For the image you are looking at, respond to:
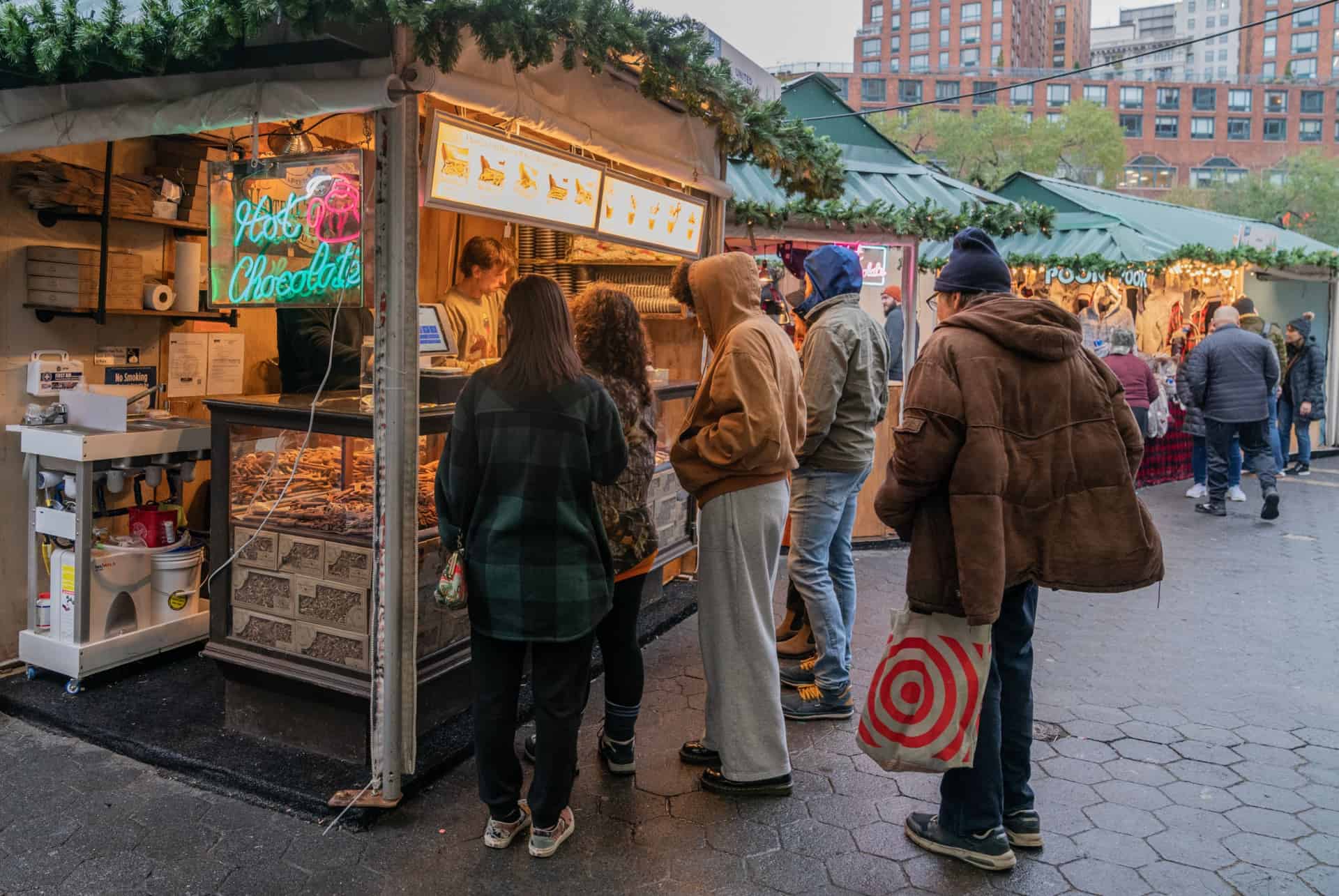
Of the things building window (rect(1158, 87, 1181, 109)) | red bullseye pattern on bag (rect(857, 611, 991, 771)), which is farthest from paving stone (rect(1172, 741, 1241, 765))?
building window (rect(1158, 87, 1181, 109))

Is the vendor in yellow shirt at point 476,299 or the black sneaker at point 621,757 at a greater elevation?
the vendor in yellow shirt at point 476,299

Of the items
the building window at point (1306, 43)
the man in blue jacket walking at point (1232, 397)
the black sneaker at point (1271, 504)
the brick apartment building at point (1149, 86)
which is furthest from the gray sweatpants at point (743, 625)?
the building window at point (1306, 43)

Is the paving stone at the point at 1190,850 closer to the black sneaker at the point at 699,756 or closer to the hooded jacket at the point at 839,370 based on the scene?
the black sneaker at the point at 699,756

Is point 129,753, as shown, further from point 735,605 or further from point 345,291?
point 735,605

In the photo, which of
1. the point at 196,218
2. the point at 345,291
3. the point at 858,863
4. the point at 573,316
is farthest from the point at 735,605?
the point at 196,218

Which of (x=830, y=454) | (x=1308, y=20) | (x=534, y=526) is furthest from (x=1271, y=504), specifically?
(x=1308, y=20)

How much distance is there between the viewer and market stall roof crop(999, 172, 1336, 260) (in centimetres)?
1463

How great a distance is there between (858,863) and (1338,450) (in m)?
15.6

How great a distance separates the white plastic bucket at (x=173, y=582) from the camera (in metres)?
4.89

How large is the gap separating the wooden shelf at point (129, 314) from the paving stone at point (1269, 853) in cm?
531

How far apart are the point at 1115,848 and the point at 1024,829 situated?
326 millimetres

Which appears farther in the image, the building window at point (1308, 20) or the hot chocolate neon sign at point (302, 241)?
the building window at point (1308, 20)

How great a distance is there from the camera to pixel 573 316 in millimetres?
3646

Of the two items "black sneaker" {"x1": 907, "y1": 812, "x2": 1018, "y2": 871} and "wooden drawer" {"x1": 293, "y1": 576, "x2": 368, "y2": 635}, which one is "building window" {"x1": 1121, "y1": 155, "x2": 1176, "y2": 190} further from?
"wooden drawer" {"x1": 293, "y1": 576, "x2": 368, "y2": 635}
